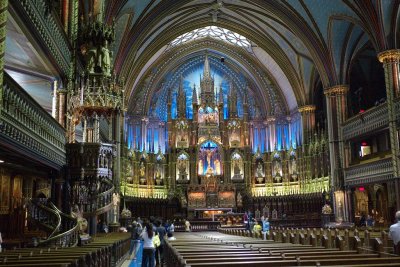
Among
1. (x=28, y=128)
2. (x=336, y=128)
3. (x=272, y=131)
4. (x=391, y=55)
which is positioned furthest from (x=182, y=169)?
(x=28, y=128)

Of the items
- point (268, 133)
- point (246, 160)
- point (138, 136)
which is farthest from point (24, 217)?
point (268, 133)

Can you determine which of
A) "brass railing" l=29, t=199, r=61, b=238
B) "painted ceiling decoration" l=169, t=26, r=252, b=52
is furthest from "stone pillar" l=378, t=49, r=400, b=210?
"brass railing" l=29, t=199, r=61, b=238

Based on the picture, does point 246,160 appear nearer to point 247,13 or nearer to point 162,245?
point 247,13

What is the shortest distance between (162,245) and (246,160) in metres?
20.6

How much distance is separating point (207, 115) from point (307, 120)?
26.3 feet

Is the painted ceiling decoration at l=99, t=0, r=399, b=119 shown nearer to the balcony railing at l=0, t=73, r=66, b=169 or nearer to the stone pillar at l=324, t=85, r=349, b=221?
the stone pillar at l=324, t=85, r=349, b=221

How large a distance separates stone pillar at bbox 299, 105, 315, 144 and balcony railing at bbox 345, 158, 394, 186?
6069 millimetres

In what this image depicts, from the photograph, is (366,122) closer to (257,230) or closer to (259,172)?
(257,230)

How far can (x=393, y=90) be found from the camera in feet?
68.9

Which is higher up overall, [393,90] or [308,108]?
[308,108]

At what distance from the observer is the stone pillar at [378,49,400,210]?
20.4 m

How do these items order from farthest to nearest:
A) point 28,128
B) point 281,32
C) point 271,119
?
point 271,119
point 281,32
point 28,128

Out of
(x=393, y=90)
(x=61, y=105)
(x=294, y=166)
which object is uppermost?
(x=393, y=90)

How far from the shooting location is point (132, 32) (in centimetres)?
2589
